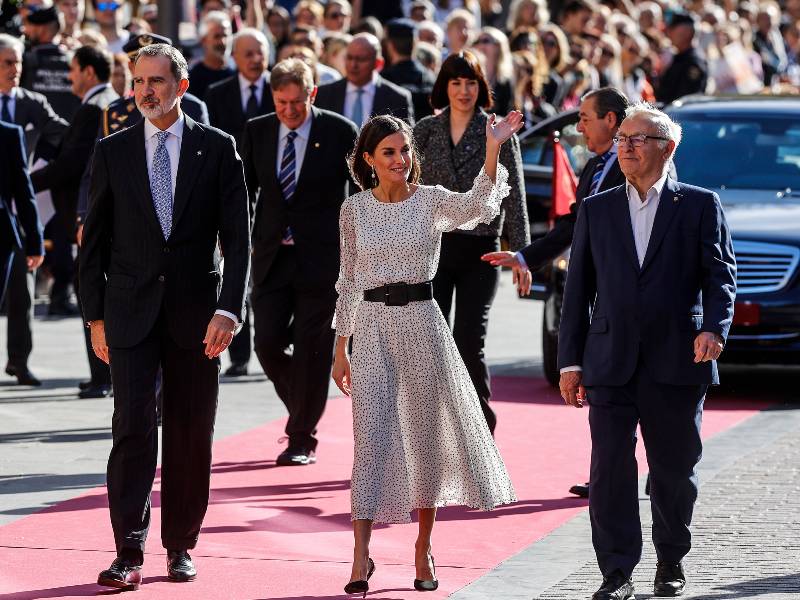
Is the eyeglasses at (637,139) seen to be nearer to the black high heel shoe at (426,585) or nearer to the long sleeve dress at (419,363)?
the long sleeve dress at (419,363)

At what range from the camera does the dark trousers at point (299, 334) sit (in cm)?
995

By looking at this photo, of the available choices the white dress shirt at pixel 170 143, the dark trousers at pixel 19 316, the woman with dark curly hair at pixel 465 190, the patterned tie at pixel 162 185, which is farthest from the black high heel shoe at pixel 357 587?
the dark trousers at pixel 19 316

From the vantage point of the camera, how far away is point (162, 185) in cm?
726

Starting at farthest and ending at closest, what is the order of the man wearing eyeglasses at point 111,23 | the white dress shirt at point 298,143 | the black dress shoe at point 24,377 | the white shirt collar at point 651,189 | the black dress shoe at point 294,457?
the man wearing eyeglasses at point 111,23
the black dress shoe at point 24,377
the white dress shirt at point 298,143
the black dress shoe at point 294,457
the white shirt collar at point 651,189

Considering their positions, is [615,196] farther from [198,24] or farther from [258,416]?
[198,24]

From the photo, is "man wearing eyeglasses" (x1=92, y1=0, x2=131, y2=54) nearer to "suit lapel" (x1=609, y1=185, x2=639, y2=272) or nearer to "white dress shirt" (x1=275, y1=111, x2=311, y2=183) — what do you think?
"white dress shirt" (x1=275, y1=111, x2=311, y2=183)

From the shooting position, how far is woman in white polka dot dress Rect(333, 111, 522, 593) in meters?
7.23

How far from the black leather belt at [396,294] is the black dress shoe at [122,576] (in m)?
1.35

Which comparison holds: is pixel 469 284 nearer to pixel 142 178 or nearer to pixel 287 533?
pixel 287 533

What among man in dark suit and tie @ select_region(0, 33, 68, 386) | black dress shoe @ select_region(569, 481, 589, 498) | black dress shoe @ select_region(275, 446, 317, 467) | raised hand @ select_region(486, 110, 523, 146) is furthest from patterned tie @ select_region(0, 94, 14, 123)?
raised hand @ select_region(486, 110, 523, 146)

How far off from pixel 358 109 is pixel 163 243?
5862 mm

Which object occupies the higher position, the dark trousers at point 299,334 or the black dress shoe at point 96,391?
the dark trousers at point 299,334

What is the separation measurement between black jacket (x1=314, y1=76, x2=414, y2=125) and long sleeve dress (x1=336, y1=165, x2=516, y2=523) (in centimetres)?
528

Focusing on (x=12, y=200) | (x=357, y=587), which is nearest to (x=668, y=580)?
(x=357, y=587)
